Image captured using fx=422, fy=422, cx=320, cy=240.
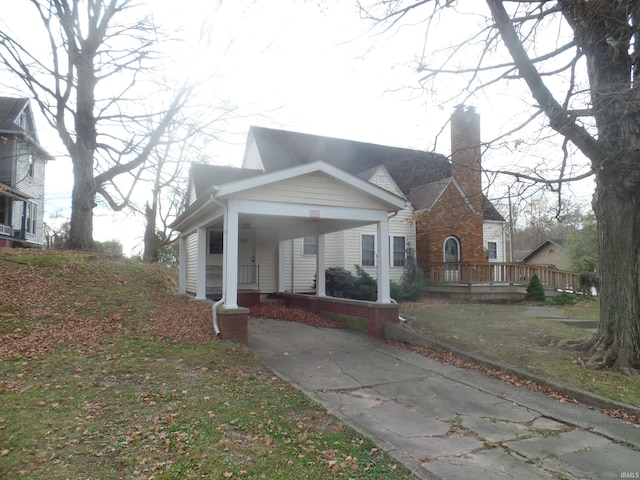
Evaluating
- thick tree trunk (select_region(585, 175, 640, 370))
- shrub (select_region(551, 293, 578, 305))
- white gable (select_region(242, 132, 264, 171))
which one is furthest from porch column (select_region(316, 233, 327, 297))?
shrub (select_region(551, 293, 578, 305))

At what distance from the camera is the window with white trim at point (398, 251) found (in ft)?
64.5

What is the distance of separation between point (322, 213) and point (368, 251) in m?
9.82

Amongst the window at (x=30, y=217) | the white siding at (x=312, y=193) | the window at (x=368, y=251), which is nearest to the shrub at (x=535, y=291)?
the window at (x=368, y=251)

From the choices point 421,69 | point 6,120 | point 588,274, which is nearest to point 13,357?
point 421,69

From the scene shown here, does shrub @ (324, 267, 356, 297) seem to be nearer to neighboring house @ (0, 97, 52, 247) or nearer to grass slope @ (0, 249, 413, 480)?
grass slope @ (0, 249, 413, 480)

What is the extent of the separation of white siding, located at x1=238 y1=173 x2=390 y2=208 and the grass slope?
10.3 ft

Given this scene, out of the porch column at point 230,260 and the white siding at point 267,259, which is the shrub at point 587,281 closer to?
the white siding at point 267,259

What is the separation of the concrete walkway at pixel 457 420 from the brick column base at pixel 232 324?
441mm

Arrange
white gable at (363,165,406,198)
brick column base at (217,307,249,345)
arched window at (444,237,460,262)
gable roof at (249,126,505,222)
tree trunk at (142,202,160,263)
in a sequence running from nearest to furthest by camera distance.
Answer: brick column base at (217,307,249,345)
white gable at (363,165,406,198)
gable roof at (249,126,505,222)
arched window at (444,237,460,262)
tree trunk at (142,202,160,263)

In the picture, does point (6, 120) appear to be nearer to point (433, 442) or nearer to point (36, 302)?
point (36, 302)

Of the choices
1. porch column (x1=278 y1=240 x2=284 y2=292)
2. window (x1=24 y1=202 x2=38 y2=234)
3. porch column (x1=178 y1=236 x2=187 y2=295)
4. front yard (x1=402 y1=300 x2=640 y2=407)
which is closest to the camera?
front yard (x1=402 y1=300 x2=640 y2=407)

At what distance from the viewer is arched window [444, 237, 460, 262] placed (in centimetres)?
2007

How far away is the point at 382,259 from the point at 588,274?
38.9ft

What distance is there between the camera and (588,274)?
17.5 m
